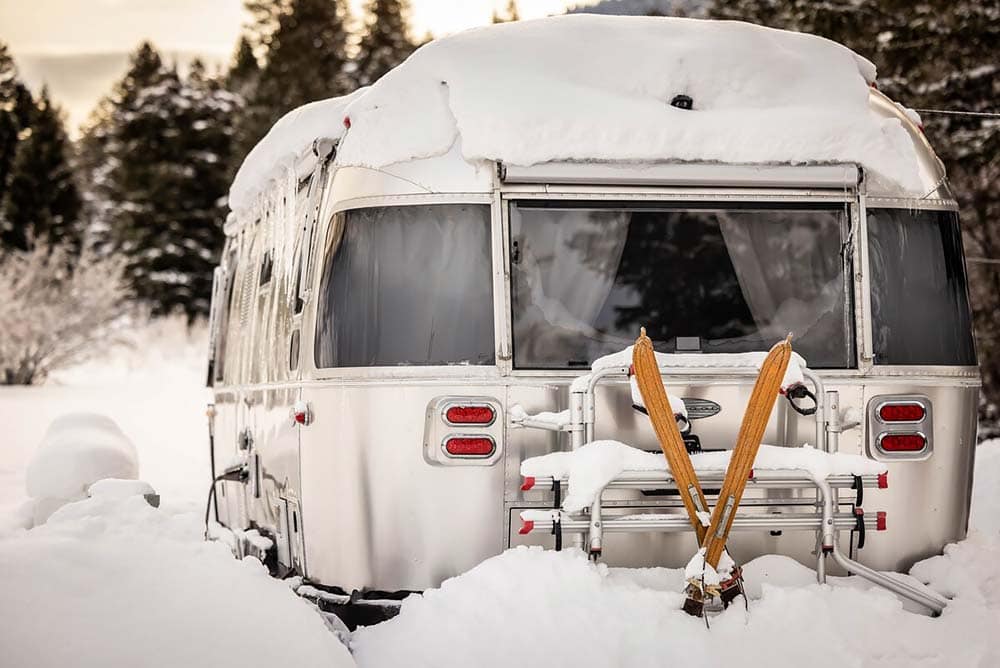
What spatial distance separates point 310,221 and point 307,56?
3556 cm

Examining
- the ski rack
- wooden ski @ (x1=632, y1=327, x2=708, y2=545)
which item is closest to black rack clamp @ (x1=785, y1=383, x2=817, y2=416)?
the ski rack

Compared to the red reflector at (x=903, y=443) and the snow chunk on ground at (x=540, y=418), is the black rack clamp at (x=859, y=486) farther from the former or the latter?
the snow chunk on ground at (x=540, y=418)

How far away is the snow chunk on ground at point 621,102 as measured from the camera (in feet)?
17.3

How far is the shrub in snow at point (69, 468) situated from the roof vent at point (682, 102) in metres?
5.41

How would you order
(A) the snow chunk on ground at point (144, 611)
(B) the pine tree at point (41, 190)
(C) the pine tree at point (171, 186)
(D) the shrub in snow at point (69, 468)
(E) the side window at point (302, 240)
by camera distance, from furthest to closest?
(C) the pine tree at point (171, 186) → (B) the pine tree at point (41, 190) → (D) the shrub in snow at point (69, 468) → (E) the side window at point (302, 240) → (A) the snow chunk on ground at point (144, 611)

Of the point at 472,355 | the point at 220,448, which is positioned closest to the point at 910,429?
the point at 472,355

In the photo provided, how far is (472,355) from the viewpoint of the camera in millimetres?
5262

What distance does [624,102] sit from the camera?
5402mm

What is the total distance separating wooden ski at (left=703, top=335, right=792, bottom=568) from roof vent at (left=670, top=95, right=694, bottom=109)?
4.04 feet

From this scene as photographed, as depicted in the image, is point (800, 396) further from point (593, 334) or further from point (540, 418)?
point (540, 418)

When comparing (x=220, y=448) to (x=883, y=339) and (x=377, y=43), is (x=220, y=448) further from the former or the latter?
(x=377, y=43)

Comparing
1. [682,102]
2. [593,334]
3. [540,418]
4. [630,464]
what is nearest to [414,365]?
[540,418]

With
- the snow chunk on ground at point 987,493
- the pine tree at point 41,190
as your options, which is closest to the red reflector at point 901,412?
the snow chunk on ground at point 987,493

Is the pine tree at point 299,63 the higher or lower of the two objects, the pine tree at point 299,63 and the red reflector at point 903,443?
the higher
